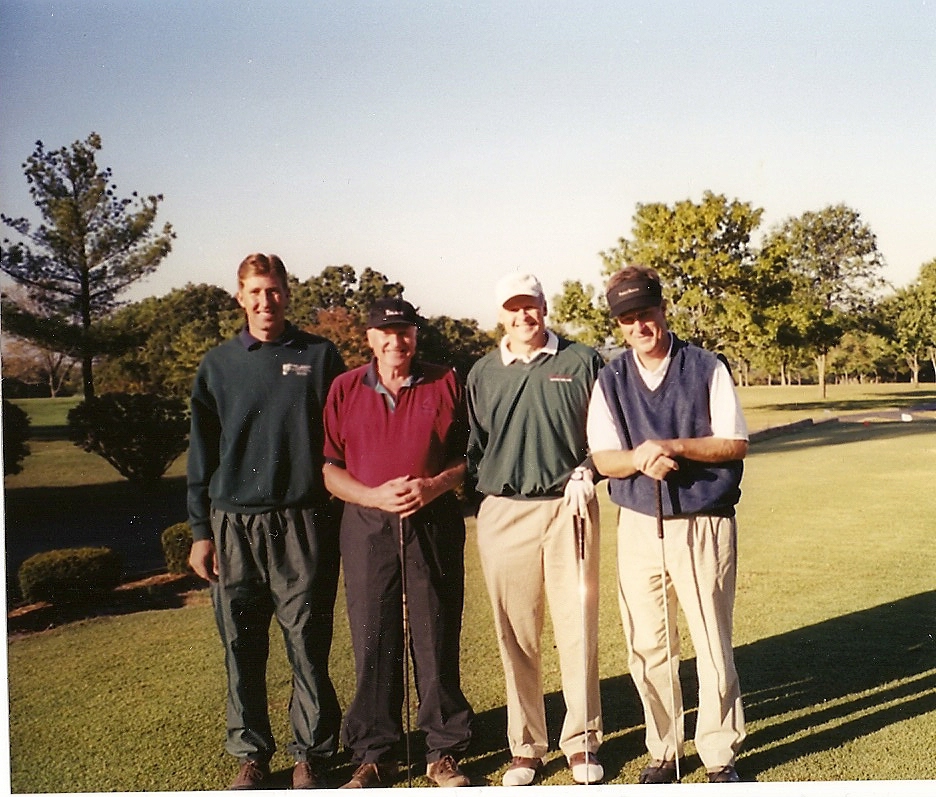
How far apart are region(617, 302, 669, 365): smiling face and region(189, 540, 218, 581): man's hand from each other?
1.96 metres

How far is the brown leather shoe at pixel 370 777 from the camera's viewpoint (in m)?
3.55

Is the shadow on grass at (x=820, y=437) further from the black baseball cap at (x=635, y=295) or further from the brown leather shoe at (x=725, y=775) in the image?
the black baseball cap at (x=635, y=295)

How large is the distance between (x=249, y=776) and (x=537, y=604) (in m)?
1.40

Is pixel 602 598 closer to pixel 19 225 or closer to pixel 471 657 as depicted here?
pixel 471 657

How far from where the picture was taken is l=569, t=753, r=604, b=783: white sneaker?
11.5 feet

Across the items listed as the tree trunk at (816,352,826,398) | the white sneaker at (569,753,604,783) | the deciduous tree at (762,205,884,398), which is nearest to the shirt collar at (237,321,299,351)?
the white sneaker at (569,753,604,783)

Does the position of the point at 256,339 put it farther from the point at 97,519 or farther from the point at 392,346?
the point at 97,519

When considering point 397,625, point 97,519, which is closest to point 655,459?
point 397,625

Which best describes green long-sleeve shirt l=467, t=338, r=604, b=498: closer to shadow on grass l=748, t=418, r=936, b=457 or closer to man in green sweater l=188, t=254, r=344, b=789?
man in green sweater l=188, t=254, r=344, b=789

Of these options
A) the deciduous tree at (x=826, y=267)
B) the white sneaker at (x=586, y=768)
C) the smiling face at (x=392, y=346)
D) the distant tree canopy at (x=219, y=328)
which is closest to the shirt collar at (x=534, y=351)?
the smiling face at (x=392, y=346)

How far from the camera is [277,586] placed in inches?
142

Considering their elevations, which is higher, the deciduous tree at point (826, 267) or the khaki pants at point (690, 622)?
the deciduous tree at point (826, 267)

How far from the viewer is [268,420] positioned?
3.59 meters

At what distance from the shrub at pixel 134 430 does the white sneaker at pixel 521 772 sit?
369 cm
